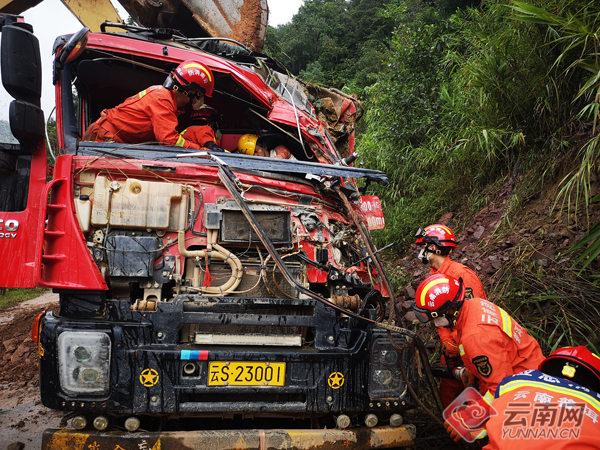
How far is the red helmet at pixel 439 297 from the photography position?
2260 millimetres

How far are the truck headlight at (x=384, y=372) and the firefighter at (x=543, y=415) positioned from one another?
539 mm

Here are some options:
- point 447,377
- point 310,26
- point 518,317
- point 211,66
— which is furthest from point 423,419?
point 310,26

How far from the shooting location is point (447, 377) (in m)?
2.70

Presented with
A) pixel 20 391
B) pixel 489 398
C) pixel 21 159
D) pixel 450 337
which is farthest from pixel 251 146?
pixel 20 391

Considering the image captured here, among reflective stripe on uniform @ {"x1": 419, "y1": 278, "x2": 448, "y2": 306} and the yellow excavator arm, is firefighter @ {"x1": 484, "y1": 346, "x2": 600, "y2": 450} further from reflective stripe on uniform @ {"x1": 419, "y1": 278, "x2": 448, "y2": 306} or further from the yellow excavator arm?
the yellow excavator arm

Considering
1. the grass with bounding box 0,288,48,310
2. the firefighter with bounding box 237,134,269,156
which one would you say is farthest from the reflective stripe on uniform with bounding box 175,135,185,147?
the grass with bounding box 0,288,48,310

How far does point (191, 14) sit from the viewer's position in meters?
4.41

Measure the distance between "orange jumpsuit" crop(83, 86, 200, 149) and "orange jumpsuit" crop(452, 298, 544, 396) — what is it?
2.15m

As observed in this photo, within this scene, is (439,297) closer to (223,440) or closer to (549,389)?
(549,389)

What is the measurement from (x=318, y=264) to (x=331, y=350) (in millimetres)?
512

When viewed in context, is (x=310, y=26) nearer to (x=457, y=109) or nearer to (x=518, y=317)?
(x=457, y=109)

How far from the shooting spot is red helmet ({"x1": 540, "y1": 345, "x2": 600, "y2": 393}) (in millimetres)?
1768

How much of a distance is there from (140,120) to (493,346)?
2734mm

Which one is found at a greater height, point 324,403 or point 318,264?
point 318,264
